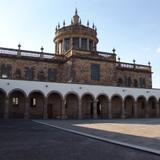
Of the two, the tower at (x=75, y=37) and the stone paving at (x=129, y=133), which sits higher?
the tower at (x=75, y=37)

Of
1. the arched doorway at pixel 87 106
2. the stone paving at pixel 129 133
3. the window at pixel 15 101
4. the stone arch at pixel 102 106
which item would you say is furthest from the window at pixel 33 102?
the stone paving at pixel 129 133

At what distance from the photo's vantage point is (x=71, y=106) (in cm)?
3519

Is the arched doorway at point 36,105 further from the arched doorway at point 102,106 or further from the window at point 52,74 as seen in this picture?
the arched doorway at point 102,106

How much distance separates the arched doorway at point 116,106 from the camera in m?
37.8

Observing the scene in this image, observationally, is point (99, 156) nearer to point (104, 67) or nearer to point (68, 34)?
point (104, 67)

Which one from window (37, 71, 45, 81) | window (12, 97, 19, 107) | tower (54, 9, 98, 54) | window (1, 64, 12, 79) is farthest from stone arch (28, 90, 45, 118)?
tower (54, 9, 98, 54)

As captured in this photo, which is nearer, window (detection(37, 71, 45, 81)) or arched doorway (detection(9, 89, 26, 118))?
arched doorway (detection(9, 89, 26, 118))

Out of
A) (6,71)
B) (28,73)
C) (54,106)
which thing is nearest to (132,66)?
(54,106)

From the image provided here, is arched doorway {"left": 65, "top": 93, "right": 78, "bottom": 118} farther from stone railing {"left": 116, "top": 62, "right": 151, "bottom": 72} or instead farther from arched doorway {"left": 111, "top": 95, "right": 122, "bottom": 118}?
stone railing {"left": 116, "top": 62, "right": 151, "bottom": 72}

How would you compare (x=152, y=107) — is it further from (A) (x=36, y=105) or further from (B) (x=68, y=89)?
(A) (x=36, y=105)

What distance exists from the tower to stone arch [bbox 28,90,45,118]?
1273cm

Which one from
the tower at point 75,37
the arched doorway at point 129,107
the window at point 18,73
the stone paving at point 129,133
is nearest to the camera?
the stone paving at point 129,133

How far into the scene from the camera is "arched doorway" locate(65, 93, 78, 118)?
34.9 metres

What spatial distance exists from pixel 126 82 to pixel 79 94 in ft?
44.9
